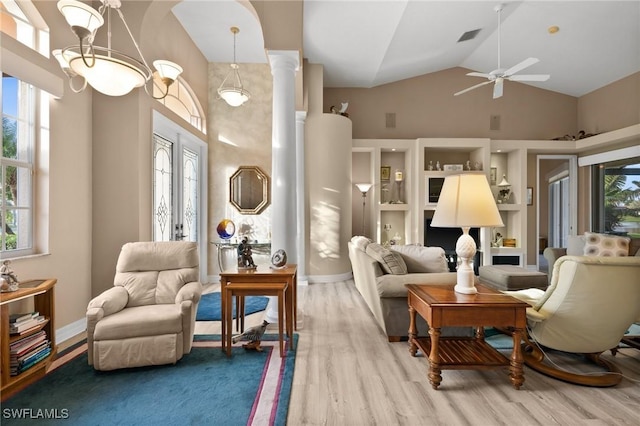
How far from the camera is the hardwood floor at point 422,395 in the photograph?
193cm

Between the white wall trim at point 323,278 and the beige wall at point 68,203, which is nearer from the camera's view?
the beige wall at point 68,203

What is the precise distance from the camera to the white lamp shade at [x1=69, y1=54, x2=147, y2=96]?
6.43 feet

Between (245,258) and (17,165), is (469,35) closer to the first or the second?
(245,258)

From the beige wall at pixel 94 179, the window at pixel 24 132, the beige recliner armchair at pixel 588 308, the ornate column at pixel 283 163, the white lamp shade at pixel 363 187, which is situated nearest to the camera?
the beige recliner armchair at pixel 588 308

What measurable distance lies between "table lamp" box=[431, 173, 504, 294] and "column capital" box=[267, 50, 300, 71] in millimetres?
2184

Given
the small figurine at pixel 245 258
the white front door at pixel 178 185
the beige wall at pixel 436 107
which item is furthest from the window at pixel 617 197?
the white front door at pixel 178 185

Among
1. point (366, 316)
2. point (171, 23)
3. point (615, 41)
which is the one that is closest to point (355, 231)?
point (366, 316)

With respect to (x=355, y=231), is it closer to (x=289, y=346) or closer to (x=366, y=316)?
(x=366, y=316)

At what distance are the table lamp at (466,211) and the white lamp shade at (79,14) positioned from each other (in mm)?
2502

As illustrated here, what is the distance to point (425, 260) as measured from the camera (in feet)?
10.7

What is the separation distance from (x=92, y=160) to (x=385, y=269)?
3.26 meters

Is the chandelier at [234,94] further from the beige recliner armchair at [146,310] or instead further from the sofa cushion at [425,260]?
the sofa cushion at [425,260]

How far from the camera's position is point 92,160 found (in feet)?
11.1

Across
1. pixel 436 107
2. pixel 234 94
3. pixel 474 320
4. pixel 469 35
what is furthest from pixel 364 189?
pixel 474 320
